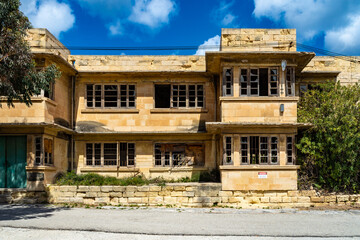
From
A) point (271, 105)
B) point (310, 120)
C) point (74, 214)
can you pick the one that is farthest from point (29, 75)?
point (310, 120)

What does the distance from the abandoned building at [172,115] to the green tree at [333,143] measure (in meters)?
1.07

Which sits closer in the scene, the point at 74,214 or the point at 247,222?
the point at 247,222

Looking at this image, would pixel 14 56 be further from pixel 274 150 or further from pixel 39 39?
pixel 274 150

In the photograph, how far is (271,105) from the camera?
15242 millimetres

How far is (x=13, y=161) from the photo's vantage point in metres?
15.3

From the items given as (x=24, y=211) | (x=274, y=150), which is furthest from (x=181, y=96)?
(x=24, y=211)

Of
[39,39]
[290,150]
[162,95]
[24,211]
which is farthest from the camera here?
[162,95]

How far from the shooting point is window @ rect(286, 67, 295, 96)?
15398 mm

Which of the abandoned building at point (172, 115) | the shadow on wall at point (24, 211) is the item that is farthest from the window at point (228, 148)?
the shadow on wall at point (24, 211)

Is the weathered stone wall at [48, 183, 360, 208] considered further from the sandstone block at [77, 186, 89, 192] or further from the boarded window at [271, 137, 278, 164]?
the boarded window at [271, 137, 278, 164]

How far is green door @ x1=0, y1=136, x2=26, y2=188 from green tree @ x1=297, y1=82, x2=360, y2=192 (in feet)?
38.7

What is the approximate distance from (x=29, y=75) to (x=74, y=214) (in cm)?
506

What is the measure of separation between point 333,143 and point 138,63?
32.0 feet

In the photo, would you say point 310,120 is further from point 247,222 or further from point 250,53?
point 247,222
